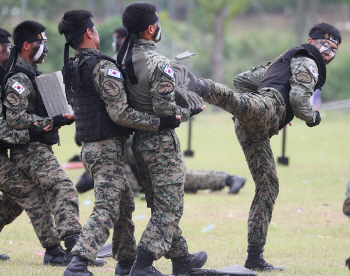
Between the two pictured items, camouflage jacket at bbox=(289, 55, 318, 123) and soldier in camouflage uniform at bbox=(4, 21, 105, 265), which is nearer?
camouflage jacket at bbox=(289, 55, 318, 123)

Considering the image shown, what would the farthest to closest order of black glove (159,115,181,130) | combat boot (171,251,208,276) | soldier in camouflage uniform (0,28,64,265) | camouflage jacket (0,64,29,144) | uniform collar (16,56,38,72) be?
uniform collar (16,56,38,72), soldier in camouflage uniform (0,28,64,265), camouflage jacket (0,64,29,144), combat boot (171,251,208,276), black glove (159,115,181,130)

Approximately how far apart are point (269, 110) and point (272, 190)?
785 mm

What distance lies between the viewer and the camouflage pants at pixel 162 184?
12.8 ft

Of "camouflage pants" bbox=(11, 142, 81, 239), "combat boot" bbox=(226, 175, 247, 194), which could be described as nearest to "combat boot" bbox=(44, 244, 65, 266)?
"camouflage pants" bbox=(11, 142, 81, 239)

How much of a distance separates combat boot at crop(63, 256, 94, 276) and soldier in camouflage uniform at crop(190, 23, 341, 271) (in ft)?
5.11

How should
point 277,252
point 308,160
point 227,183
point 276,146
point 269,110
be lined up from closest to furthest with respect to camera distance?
point 269,110
point 277,252
point 227,183
point 308,160
point 276,146

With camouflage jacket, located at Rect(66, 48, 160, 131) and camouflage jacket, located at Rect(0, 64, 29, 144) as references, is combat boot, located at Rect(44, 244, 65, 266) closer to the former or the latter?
camouflage jacket, located at Rect(0, 64, 29, 144)

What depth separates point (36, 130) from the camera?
466 cm

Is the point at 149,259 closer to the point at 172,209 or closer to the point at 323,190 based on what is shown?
the point at 172,209

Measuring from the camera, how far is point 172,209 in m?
3.96

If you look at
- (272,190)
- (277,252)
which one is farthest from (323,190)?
(272,190)

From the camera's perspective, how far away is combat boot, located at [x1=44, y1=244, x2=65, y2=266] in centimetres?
470

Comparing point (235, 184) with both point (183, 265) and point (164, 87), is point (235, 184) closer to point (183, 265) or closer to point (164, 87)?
point (183, 265)

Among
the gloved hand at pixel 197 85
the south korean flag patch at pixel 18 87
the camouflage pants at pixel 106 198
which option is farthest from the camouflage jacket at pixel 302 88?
the south korean flag patch at pixel 18 87
